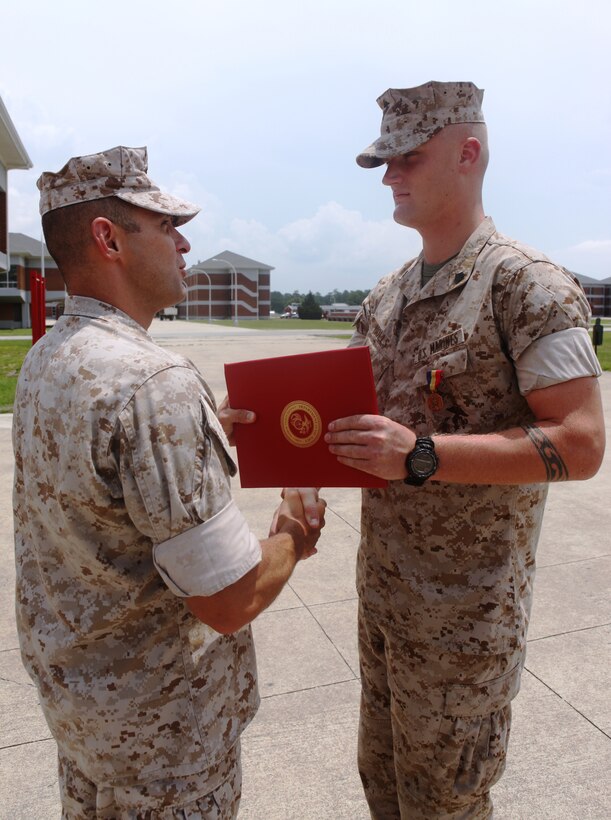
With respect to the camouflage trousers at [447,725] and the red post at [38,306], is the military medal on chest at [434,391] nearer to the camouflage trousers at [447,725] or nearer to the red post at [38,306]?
the camouflage trousers at [447,725]

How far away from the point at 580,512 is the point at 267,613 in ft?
10.4

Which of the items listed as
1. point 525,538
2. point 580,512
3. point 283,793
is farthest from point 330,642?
point 580,512

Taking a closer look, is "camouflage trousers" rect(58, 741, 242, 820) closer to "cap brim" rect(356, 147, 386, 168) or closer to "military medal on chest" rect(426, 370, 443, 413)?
"military medal on chest" rect(426, 370, 443, 413)

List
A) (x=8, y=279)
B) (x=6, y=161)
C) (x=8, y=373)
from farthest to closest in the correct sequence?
(x=8, y=279) < (x=6, y=161) < (x=8, y=373)

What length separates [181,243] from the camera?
5.75ft

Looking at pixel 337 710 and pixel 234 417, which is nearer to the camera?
pixel 234 417

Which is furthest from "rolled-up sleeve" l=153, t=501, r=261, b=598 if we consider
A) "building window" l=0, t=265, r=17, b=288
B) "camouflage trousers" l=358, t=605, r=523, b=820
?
"building window" l=0, t=265, r=17, b=288

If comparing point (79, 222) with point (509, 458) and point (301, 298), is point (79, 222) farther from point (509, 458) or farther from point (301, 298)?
point (301, 298)

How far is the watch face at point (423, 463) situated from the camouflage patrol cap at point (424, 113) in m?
0.90

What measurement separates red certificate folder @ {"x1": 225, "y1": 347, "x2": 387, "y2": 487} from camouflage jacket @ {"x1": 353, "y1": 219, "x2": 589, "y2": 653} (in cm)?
32

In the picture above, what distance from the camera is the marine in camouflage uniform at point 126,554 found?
138 centimetres

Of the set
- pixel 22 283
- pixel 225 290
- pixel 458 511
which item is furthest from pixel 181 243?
pixel 225 290

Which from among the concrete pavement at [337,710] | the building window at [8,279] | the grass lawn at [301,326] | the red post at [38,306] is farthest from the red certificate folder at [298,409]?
the building window at [8,279]

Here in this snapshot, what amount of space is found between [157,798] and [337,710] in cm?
169
